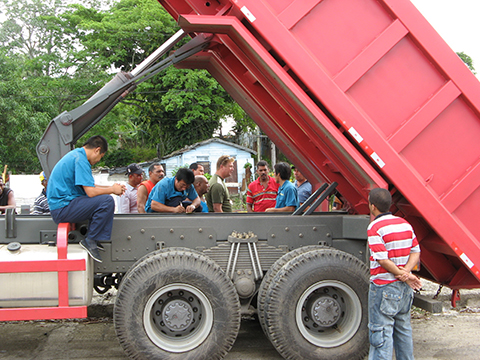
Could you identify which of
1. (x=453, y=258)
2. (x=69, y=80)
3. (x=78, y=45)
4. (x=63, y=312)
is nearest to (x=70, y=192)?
(x=63, y=312)

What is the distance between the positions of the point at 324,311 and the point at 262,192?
128 inches

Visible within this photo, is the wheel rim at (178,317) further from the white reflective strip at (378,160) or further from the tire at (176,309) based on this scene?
the white reflective strip at (378,160)

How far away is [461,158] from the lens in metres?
3.66

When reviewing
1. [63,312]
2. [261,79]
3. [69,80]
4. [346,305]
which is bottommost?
[346,305]

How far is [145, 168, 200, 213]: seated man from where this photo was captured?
16.6 ft

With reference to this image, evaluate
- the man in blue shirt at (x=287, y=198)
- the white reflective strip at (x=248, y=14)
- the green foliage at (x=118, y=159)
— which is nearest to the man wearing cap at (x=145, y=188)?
the man in blue shirt at (x=287, y=198)

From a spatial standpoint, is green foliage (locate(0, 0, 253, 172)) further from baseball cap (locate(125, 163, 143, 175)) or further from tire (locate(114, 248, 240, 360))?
tire (locate(114, 248, 240, 360))

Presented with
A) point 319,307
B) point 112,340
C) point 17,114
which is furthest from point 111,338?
point 17,114

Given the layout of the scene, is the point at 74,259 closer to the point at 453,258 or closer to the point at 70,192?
the point at 70,192

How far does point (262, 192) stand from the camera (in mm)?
6941

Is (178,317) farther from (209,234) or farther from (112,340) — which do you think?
(112,340)

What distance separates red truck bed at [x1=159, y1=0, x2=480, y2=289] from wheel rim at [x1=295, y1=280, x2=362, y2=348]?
3.03 ft

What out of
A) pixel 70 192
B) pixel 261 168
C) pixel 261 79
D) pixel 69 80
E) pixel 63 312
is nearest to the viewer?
pixel 63 312

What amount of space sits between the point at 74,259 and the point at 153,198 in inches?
67.4
